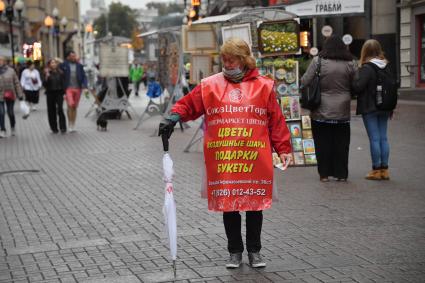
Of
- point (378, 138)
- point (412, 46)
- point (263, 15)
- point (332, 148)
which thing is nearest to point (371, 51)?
point (378, 138)

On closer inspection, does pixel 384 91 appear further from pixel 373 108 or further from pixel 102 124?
pixel 102 124

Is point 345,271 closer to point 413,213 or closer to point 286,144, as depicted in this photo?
point 286,144

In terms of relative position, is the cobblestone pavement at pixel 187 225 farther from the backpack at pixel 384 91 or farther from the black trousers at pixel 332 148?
the backpack at pixel 384 91

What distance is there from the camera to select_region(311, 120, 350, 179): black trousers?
1044 centimetres

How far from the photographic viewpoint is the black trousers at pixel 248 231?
6223 mm

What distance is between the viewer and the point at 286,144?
245 inches

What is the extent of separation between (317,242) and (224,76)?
5.91 ft

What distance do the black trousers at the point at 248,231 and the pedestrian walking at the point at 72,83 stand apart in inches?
539

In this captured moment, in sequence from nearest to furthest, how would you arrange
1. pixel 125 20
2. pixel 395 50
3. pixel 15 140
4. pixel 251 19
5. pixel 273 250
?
pixel 273 250 < pixel 251 19 < pixel 15 140 < pixel 395 50 < pixel 125 20

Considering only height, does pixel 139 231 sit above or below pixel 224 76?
below

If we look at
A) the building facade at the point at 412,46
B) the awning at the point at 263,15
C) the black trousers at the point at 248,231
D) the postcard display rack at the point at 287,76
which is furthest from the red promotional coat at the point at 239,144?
the building facade at the point at 412,46

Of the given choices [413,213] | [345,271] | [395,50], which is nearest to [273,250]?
[345,271]

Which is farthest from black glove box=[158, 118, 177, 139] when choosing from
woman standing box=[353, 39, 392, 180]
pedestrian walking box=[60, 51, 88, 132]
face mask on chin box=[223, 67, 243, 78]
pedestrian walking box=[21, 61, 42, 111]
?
pedestrian walking box=[21, 61, 42, 111]

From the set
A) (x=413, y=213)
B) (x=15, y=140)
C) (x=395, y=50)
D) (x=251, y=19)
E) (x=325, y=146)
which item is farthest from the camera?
(x=395, y=50)
